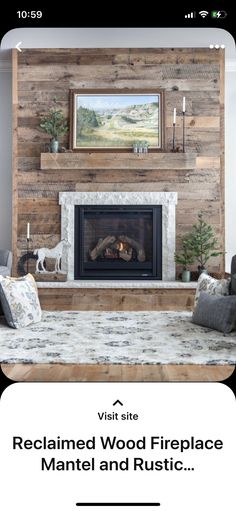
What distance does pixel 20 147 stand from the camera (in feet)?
17.2

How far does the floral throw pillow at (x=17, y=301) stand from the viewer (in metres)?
3.21

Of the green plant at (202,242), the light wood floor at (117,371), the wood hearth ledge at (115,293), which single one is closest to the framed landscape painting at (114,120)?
the green plant at (202,242)

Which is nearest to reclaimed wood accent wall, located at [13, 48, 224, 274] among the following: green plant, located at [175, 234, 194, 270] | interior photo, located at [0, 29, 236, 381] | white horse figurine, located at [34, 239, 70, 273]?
interior photo, located at [0, 29, 236, 381]

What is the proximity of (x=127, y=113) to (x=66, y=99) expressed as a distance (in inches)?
23.5

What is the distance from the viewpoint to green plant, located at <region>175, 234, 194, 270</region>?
16.3 ft

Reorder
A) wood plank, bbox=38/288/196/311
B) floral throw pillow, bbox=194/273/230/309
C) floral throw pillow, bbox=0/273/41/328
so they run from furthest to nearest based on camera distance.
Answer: wood plank, bbox=38/288/196/311 < floral throw pillow, bbox=194/273/230/309 < floral throw pillow, bbox=0/273/41/328

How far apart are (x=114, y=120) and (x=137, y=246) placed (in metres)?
1.22

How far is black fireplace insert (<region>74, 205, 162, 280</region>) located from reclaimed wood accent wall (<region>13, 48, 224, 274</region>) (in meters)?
A: 0.21

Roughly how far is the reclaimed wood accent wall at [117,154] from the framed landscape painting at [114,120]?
0.08 metres

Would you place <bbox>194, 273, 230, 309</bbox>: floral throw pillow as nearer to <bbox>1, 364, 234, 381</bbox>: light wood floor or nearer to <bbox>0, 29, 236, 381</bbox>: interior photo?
<bbox>1, 364, 234, 381</bbox>: light wood floor
